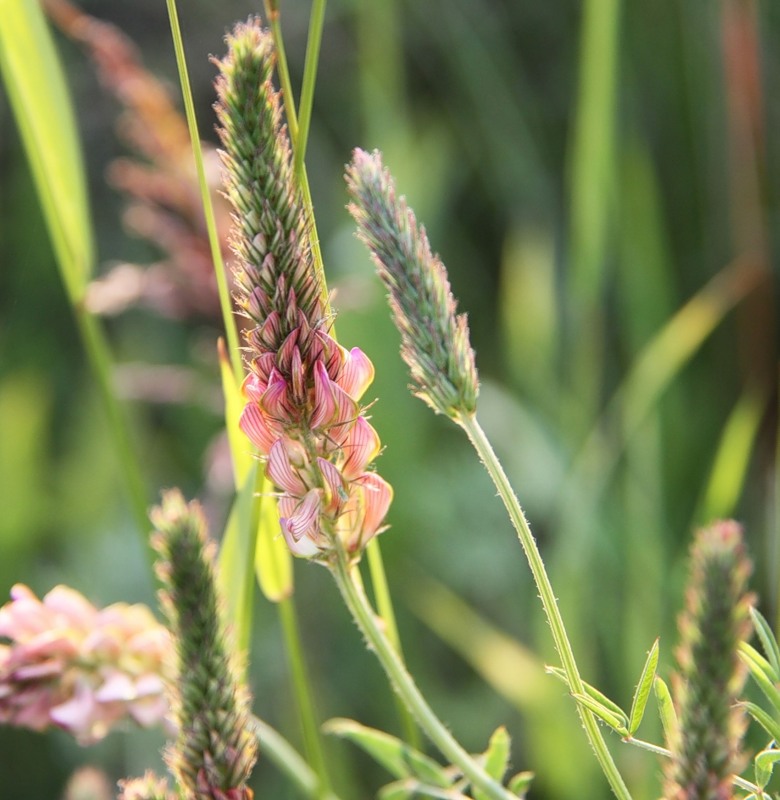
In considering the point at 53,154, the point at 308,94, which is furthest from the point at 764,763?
Answer: the point at 53,154

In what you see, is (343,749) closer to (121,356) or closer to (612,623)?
(612,623)

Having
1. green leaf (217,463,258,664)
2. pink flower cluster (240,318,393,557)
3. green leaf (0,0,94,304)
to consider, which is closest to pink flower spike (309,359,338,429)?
pink flower cluster (240,318,393,557)

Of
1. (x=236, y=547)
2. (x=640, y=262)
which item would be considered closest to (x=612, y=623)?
(x=640, y=262)

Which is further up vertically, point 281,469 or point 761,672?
point 281,469

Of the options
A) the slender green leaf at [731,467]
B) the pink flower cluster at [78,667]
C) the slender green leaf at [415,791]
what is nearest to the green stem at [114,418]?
the pink flower cluster at [78,667]

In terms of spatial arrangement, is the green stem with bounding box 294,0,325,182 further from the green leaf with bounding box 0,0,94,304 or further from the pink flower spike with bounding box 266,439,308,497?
the green leaf with bounding box 0,0,94,304

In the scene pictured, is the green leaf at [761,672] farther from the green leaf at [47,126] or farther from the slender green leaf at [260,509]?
the green leaf at [47,126]

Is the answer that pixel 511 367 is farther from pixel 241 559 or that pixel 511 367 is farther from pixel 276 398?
pixel 276 398
